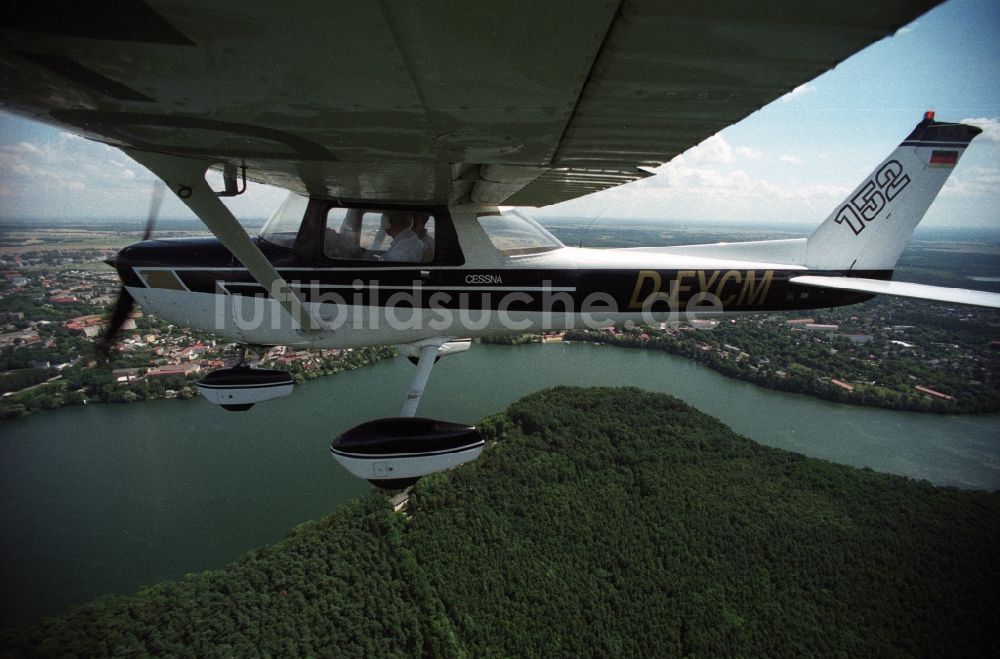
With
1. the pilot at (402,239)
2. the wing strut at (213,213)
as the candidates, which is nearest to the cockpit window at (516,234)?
the pilot at (402,239)

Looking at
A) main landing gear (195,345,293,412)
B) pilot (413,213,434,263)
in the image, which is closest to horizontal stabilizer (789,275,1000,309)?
pilot (413,213,434,263)

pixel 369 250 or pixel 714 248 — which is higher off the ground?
pixel 714 248

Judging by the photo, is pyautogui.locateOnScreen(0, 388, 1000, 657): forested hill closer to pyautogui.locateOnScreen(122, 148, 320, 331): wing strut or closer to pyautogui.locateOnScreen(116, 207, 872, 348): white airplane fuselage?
pyautogui.locateOnScreen(116, 207, 872, 348): white airplane fuselage

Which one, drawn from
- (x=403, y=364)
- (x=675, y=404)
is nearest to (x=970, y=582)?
(x=675, y=404)

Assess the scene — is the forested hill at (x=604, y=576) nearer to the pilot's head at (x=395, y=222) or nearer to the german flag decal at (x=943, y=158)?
the pilot's head at (x=395, y=222)

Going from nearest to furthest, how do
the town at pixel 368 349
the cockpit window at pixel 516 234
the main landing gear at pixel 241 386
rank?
the cockpit window at pixel 516 234 → the main landing gear at pixel 241 386 → the town at pixel 368 349

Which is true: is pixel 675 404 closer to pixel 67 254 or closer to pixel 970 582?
pixel 970 582
